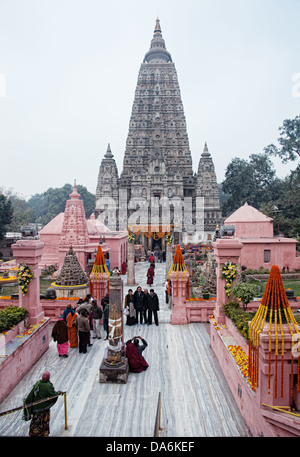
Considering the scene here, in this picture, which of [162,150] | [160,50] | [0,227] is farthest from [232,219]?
[160,50]

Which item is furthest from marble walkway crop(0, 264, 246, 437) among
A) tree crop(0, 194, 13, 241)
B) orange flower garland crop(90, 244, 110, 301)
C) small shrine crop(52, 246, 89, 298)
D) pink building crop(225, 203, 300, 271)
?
tree crop(0, 194, 13, 241)

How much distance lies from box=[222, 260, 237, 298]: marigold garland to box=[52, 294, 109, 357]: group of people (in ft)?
10.6

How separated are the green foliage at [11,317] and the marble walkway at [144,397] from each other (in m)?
1.09

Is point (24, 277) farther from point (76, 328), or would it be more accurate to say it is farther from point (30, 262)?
point (76, 328)

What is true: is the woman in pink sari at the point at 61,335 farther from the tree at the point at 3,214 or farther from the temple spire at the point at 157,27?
the temple spire at the point at 157,27

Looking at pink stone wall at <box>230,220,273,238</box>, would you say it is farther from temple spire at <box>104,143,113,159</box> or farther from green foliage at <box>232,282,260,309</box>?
temple spire at <box>104,143,113,159</box>

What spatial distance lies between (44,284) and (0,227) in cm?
1463

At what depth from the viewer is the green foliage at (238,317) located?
6676 mm

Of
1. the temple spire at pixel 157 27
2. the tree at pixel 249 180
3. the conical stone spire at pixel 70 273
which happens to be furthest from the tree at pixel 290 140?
the conical stone spire at pixel 70 273

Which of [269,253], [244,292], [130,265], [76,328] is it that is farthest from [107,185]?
[244,292]

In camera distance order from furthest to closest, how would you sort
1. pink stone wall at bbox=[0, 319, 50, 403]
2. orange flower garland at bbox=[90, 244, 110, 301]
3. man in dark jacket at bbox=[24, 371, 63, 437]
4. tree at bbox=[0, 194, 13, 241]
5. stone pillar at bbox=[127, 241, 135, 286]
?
tree at bbox=[0, 194, 13, 241] < stone pillar at bbox=[127, 241, 135, 286] < orange flower garland at bbox=[90, 244, 110, 301] < pink stone wall at bbox=[0, 319, 50, 403] < man in dark jacket at bbox=[24, 371, 63, 437]

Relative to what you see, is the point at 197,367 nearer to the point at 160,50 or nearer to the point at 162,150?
the point at 162,150

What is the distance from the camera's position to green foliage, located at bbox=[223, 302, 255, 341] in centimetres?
668

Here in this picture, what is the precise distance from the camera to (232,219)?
2495 centimetres
